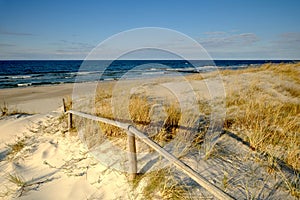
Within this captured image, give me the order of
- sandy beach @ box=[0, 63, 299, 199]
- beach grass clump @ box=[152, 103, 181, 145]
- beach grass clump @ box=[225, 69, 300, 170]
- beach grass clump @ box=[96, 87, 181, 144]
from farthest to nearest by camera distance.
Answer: beach grass clump @ box=[96, 87, 181, 144]
beach grass clump @ box=[152, 103, 181, 145]
beach grass clump @ box=[225, 69, 300, 170]
sandy beach @ box=[0, 63, 299, 199]

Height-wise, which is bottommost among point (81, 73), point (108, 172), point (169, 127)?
point (108, 172)

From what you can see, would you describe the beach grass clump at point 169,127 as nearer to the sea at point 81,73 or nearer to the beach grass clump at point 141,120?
the beach grass clump at point 141,120

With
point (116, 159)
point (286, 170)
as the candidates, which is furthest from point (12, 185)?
point (286, 170)

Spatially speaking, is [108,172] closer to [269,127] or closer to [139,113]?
[139,113]

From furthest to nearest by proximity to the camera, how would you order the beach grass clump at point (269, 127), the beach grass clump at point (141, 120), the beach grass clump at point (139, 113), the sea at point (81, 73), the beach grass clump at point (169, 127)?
1. the sea at point (81, 73)
2. the beach grass clump at point (139, 113)
3. the beach grass clump at point (141, 120)
4. the beach grass clump at point (169, 127)
5. the beach grass clump at point (269, 127)

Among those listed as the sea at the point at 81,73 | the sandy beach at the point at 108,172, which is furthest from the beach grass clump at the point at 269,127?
the sea at the point at 81,73

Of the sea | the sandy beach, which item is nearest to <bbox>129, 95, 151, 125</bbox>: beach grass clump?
the sandy beach

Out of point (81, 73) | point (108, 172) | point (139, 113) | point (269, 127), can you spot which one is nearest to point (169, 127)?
point (139, 113)

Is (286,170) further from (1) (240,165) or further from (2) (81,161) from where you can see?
(2) (81,161)

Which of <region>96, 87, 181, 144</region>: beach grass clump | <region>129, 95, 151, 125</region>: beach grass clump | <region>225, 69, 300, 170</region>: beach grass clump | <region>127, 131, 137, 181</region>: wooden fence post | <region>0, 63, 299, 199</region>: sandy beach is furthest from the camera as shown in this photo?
<region>129, 95, 151, 125</region>: beach grass clump

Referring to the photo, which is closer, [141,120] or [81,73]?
[141,120]

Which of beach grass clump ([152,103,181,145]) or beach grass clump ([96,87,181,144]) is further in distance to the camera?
beach grass clump ([96,87,181,144])

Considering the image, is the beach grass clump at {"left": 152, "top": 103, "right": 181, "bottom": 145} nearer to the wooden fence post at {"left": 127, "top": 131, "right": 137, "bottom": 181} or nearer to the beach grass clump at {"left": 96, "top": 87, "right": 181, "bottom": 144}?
the beach grass clump at {"left": 96, "top": 87, "right": 181, "bottom": 144}

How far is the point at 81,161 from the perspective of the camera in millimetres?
4309
